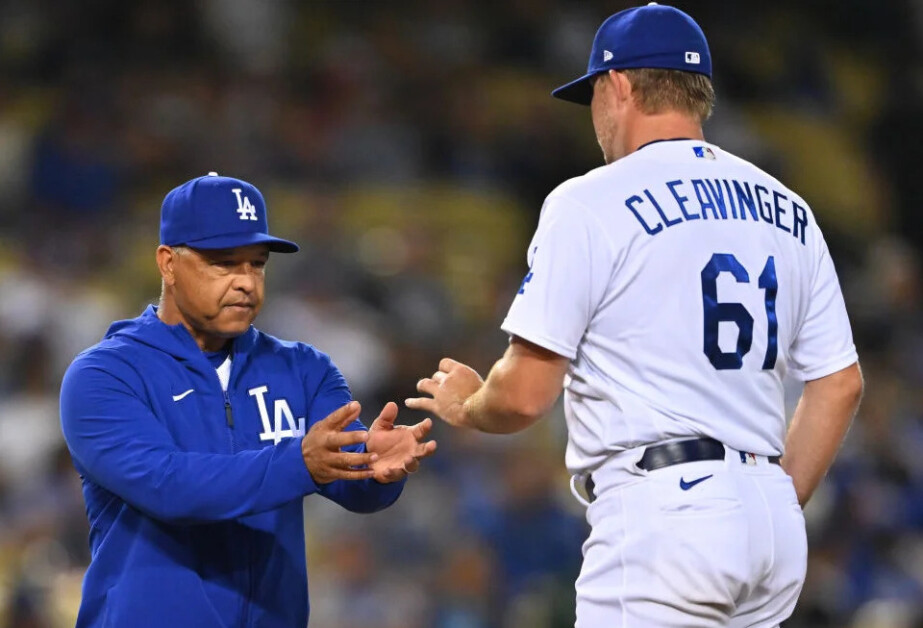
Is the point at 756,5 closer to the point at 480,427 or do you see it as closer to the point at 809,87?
the point at 809,87

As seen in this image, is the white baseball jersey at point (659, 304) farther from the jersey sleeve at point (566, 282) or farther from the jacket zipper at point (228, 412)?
the jacket zipper at point (228, 412)

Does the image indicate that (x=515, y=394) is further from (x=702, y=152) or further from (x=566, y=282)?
(x=702, y=152)

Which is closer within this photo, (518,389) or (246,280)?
(518,389)

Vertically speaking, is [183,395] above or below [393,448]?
above

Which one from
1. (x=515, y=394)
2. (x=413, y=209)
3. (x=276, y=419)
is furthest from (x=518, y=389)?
(x=413, y=209)

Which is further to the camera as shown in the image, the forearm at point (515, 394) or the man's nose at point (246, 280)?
the man's nose at point (246, 280)

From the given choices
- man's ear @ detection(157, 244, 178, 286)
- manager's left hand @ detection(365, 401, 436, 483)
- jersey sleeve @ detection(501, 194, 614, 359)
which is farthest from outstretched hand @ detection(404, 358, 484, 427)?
man's ear @ detection(157, 244, 178, 286)

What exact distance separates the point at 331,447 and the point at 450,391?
0.36 meters

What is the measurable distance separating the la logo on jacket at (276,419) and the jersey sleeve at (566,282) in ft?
2.32

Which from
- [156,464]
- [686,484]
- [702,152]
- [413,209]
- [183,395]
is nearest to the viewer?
[686,484]

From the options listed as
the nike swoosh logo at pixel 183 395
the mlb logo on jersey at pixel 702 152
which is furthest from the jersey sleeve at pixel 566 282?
the nike swoosh logo at pixel 183 395

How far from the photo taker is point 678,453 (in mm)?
2893

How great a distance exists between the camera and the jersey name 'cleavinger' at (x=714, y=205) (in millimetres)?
2943

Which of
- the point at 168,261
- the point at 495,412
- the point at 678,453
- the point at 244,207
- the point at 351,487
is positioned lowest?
the point at 351,487
